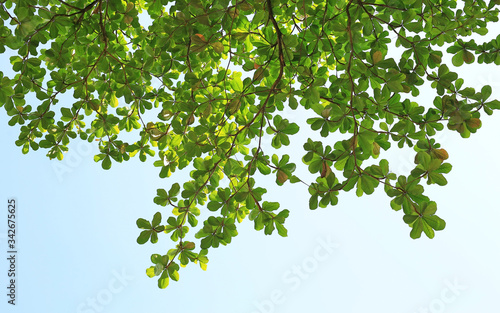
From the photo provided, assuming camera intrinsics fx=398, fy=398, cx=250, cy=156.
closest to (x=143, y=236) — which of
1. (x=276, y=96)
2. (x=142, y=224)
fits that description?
(x=142, y=224)

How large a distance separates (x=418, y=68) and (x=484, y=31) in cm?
103

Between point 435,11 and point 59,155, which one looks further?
point 59,155

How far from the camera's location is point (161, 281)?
2.45 metres

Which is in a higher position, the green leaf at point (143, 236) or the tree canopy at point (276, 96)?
the tree canopy at point (276, 96)

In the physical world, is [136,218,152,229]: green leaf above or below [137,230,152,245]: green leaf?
above

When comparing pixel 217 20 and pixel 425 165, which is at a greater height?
pixel 217 20

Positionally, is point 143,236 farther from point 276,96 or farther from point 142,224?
point 276,96

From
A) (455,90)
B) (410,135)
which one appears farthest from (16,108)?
(455,90)

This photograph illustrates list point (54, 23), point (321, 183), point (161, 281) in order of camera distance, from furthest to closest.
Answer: point (54, 23)
point (161, 281)
point (321, 183)

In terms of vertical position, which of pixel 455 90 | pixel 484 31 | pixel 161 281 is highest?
pixel 484 31

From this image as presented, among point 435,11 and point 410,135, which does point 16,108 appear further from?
point 435,11

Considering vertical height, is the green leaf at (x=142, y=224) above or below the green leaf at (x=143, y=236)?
above

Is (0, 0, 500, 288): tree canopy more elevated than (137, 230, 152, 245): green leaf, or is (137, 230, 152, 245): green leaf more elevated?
(0, 0, 500, 288): tree canopy

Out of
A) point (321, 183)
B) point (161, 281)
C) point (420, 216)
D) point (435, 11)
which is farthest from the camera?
point (435, 11)
